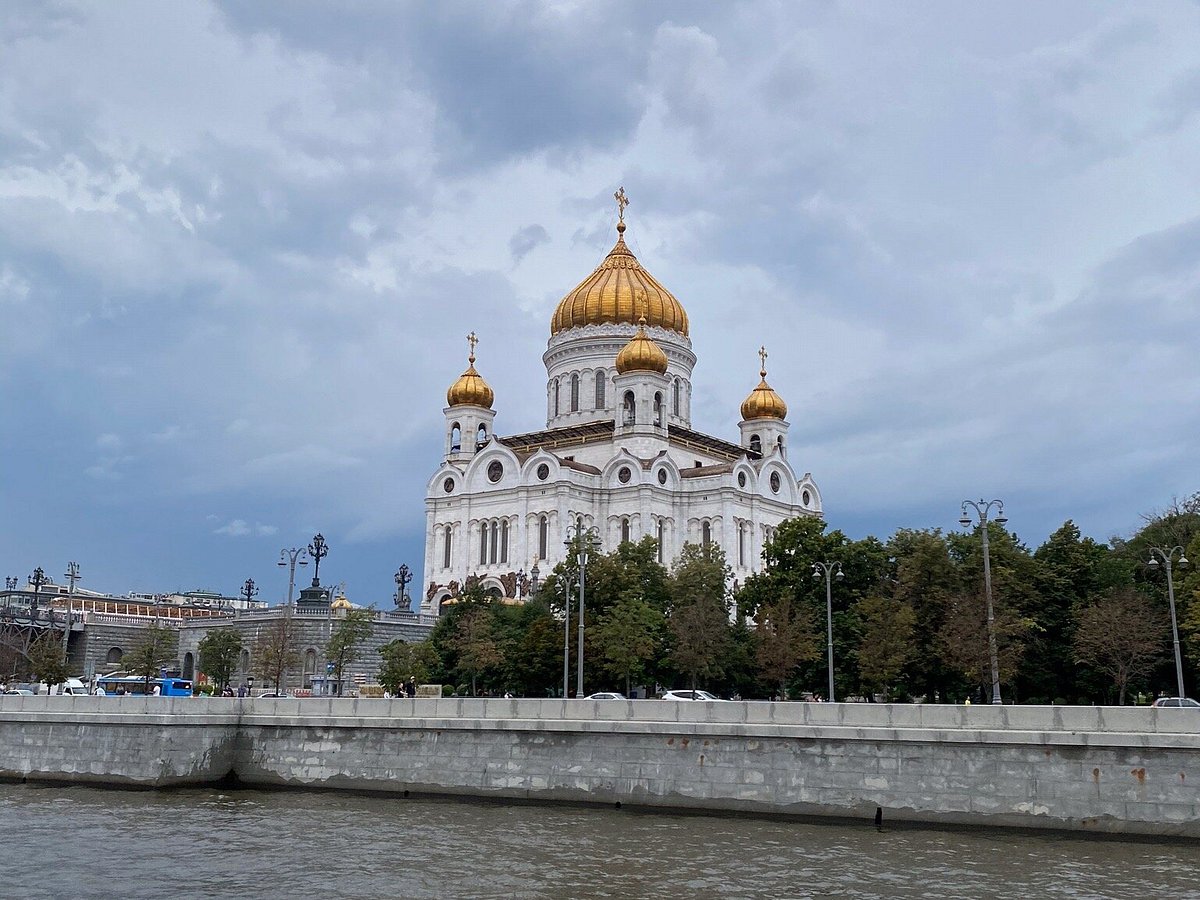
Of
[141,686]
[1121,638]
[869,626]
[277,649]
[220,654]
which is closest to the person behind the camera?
[1121,638]

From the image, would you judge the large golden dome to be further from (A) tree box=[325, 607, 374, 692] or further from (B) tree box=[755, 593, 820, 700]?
(B) tree box=[755, 593, 820, 700]

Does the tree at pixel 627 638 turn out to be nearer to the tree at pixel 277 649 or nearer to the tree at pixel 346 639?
the tree at pixel 346 639

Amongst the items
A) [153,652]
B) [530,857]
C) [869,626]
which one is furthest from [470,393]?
[530,857]

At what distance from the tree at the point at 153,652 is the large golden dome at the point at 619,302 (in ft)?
105

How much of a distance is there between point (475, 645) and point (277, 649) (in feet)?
40.9

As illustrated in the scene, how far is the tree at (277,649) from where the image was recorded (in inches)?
2202

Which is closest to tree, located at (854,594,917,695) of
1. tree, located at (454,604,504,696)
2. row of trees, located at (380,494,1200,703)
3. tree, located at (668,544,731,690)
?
row of trees, located at (380,494,1200,703)

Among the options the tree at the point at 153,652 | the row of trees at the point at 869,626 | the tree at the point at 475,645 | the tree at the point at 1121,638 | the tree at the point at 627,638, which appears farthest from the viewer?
the tree at the point at 153,652

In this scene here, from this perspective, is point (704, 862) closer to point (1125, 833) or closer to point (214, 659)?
point (1125, 833)

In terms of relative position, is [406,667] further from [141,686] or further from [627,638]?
[627,638]

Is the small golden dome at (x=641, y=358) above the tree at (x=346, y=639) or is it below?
above

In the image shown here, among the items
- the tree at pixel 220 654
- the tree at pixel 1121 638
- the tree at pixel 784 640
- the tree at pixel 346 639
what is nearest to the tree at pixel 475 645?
the tree at pixel 346 639

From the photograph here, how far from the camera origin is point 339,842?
24703 millimetres

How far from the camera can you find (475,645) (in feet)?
166
